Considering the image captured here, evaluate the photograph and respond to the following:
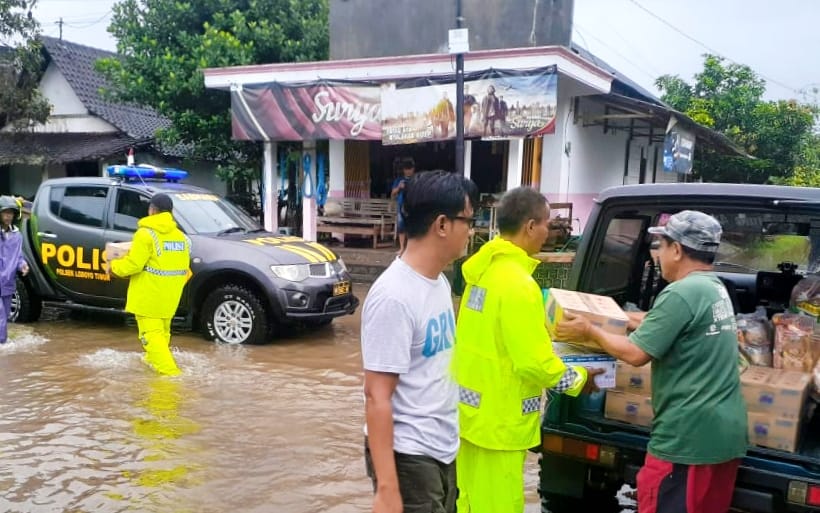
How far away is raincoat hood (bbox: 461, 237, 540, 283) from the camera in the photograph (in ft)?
9.00

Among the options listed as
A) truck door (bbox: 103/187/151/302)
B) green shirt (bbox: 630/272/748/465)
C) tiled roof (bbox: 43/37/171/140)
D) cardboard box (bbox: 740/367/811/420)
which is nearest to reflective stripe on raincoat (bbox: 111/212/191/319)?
truck door (bbox: 103/187/151/302)

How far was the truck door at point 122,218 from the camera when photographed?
768cm

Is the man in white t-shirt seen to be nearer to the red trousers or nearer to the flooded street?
the red trousers

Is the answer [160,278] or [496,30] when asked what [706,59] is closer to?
[496,30]

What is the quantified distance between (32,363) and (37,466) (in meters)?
2.82

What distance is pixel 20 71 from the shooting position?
17781 mm

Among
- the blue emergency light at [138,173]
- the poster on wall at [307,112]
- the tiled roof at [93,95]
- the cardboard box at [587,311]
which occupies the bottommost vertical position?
the cardboard box at [587,311]

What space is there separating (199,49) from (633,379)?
13315mm

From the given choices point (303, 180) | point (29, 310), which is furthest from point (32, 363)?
point (303, 180)

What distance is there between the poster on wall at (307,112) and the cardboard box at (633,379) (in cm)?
962

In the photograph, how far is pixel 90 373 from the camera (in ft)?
21.5

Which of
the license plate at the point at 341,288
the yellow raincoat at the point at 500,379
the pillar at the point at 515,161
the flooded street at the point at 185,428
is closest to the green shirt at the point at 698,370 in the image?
the yellow raincoat at the point at 500,379

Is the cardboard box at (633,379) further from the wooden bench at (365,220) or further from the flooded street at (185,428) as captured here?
the wooden bench at (365,220)

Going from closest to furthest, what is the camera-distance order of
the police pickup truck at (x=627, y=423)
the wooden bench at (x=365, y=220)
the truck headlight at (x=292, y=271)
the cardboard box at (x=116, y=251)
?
the police pickup truck at (x=627, y=423), the cardboard box at (x=116, y=251), the truck headlight at (x=292, y=271), the wooden bench at (x=365, y=220)
